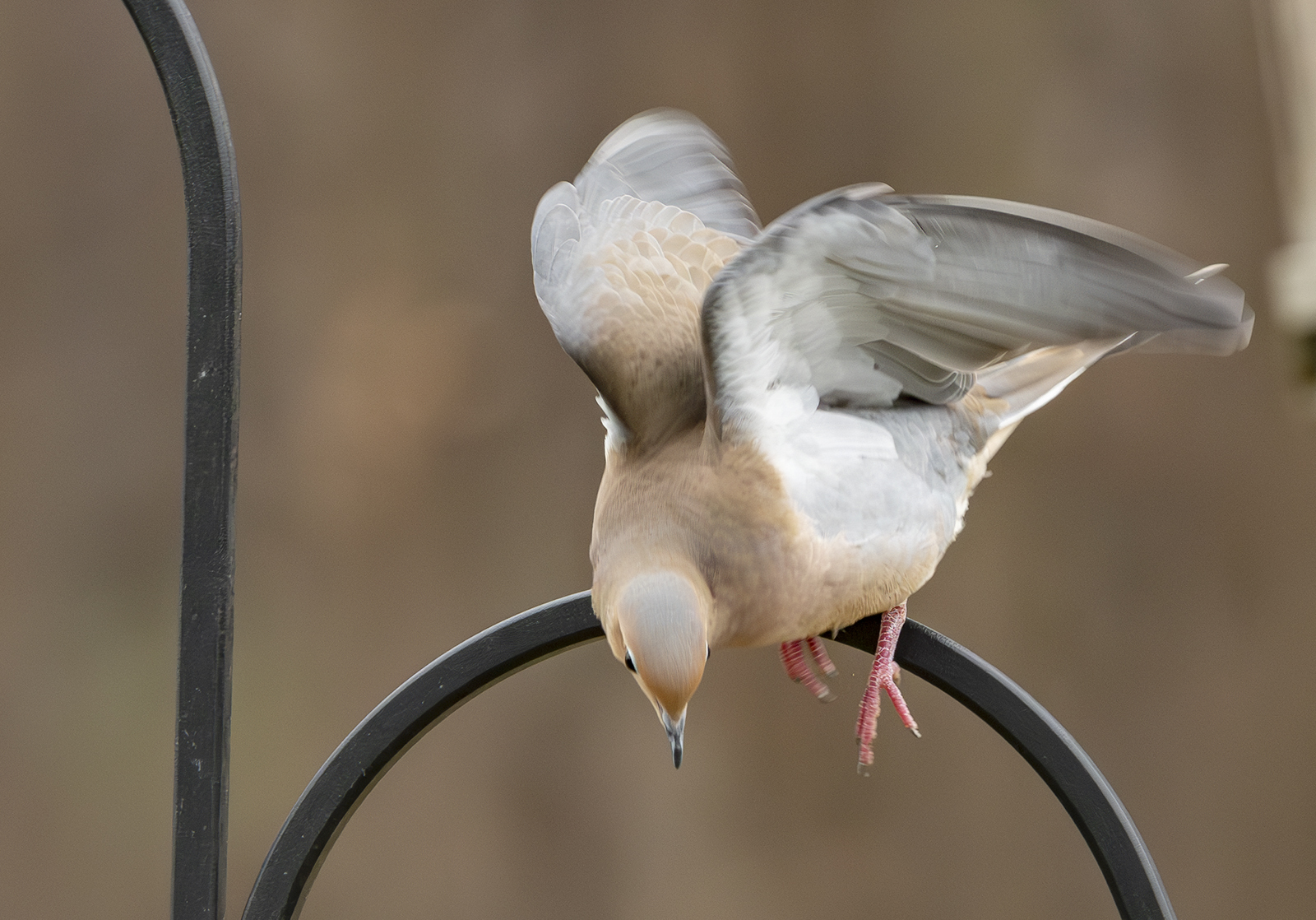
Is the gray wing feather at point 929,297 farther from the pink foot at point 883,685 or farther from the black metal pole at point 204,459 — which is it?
the black metal pole at point 204,459

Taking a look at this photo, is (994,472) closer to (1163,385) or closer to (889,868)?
(1163,385)

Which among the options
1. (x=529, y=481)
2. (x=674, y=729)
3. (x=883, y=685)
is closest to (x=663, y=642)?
(x=674, y=729)

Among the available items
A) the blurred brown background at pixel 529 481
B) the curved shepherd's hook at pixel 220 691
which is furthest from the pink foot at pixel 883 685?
the blurred brown background at pixel 529 481

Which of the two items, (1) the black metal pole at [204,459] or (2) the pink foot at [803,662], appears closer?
(1) the black metal pole at [204,459]

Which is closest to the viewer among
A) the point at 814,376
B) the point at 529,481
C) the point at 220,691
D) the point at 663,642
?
the point at 220,691

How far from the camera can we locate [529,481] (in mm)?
2986

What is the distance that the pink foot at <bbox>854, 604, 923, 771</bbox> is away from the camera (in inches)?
57.2

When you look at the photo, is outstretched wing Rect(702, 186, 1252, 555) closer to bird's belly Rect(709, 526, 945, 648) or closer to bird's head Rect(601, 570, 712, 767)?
bird's belly Rect(709, 526, 945, 648)

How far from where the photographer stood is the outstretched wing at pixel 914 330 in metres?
1.17

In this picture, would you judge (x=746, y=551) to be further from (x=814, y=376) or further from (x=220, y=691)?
(x=220, y=691)

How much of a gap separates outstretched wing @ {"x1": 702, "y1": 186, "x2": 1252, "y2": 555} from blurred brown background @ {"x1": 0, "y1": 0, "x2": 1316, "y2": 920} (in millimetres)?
1363

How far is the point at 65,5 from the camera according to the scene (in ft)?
9.81

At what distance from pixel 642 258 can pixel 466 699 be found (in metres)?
0.78

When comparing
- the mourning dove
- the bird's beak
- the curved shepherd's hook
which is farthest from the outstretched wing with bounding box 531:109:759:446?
the curved shepherd's hook
